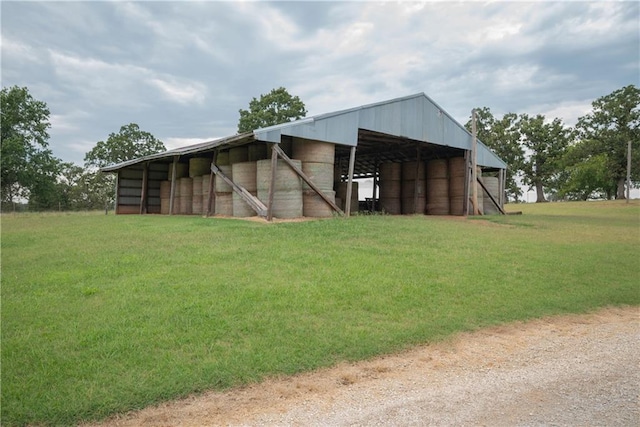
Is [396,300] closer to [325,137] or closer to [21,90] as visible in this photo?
[325,137]

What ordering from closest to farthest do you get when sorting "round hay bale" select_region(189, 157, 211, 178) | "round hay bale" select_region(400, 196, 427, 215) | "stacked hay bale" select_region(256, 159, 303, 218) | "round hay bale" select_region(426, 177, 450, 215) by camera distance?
"stacked hay bale" select_region(256, 159, 303, 218) → "round hay bale" select_region(189, 157, 211, 178) → "round hay bale" select_region(426, 177, 450, 215) → "round hay bale" select_region(400, 196, 427, 215)

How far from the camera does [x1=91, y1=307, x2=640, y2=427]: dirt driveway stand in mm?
3203

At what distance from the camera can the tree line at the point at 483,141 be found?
36.6 meters

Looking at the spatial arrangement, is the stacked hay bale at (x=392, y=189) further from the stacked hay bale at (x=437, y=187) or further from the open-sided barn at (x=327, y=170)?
the stacked hay bale at (x=437, y=187)

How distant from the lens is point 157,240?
33.8 feet

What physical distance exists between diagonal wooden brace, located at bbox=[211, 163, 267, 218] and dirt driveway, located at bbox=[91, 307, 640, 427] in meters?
11.7

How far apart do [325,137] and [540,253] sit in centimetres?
938

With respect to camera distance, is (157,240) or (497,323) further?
(157,240)

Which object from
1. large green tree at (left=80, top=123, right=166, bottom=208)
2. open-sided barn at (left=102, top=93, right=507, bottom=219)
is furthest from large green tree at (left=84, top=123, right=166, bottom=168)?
open-sided barn at (left=102, top=93, right=507, bottom=219)

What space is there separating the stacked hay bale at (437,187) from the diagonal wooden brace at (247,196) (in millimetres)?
11822

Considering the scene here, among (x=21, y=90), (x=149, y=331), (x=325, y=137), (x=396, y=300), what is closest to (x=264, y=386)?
(x=149, y=331)

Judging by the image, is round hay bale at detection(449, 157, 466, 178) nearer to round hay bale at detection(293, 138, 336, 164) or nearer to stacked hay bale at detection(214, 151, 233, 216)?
round hay bale at detection(293, 138, 336, 164)

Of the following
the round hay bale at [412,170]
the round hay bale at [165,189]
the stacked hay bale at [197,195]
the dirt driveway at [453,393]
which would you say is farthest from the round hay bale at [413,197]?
the dirt driveway at [453,393]

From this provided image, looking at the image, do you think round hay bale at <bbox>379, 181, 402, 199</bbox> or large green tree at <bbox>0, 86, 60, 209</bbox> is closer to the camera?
round hay bale at <bbox>379, 181, 402, 199</bbox>
